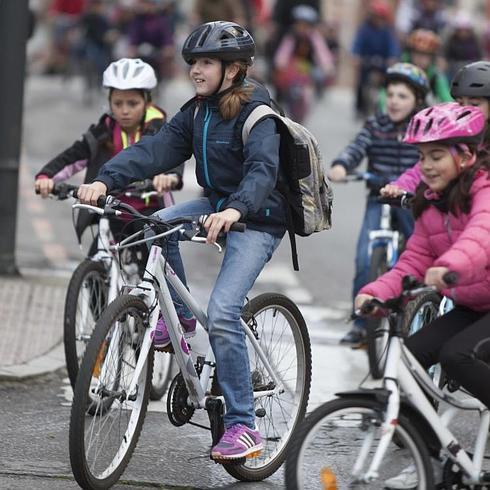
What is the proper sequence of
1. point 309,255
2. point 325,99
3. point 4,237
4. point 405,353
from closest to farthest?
point 405,353 < point 4,237 < point 309,255 < point 325,99

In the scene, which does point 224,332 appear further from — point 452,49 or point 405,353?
point 452,49

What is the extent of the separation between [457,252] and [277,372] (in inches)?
61.1

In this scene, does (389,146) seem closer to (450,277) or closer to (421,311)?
(421,311)

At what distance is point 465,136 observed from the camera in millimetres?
5355

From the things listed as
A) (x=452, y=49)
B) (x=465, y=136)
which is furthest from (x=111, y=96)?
(x=452, y=49)

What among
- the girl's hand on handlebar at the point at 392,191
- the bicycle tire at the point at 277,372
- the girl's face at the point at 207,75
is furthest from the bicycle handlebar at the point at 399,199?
the girl's face at the point at 207,75

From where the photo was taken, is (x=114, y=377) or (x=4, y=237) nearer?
(x=114, y=377)

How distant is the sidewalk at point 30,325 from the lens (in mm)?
7938

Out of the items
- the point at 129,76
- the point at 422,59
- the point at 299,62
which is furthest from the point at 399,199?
the point at 299,62

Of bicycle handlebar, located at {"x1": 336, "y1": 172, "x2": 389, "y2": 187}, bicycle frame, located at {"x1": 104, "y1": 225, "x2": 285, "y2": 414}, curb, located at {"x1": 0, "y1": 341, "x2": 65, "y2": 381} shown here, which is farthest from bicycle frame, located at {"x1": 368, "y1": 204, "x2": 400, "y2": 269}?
bicycle frame, located at {"x1": 104, "y1": 225, "x2": 285, "y2": 414}

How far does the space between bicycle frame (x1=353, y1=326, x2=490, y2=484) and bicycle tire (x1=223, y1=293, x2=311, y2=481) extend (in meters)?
1.11

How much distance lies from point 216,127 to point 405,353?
4.56 feet

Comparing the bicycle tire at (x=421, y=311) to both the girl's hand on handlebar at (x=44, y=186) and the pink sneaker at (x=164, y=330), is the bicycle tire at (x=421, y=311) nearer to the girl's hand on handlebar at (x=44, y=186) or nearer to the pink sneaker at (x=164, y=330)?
the pink sneaker at (x=164, y=330)

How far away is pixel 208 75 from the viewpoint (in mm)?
5977
